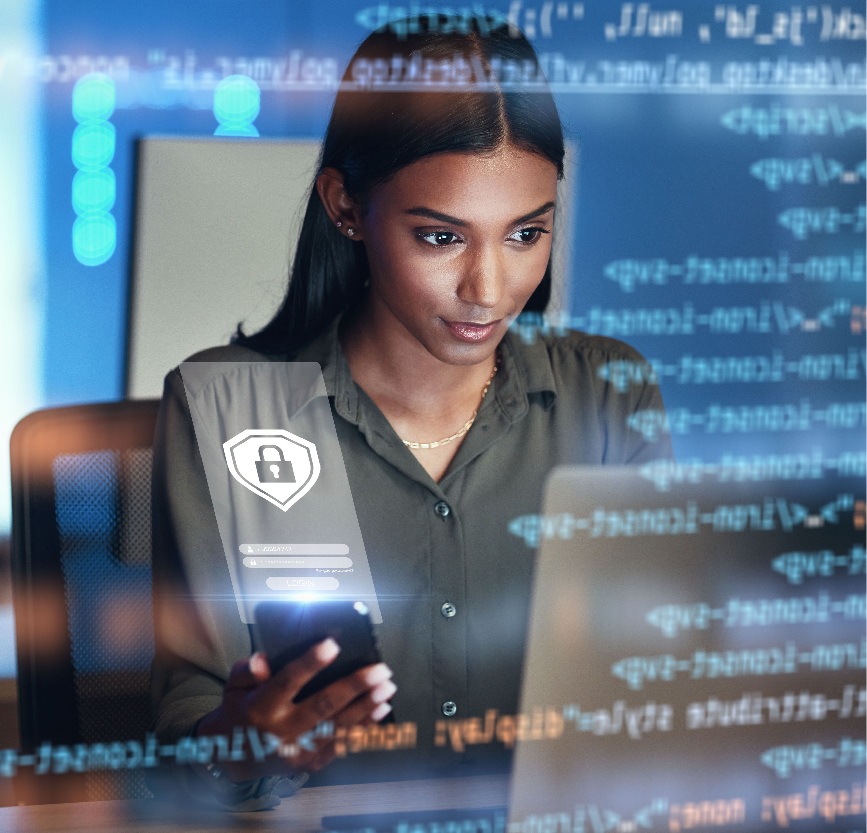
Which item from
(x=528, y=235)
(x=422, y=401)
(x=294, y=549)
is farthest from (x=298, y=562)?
(x=528, y=235)

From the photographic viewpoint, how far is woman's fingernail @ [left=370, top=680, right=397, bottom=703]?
47 centimetres

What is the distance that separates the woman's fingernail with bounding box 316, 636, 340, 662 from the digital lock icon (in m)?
0.09

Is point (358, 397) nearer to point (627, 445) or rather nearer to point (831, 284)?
point (627, 445)

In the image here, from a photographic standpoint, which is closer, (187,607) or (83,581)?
(187,607)

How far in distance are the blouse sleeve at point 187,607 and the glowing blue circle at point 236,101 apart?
140mm

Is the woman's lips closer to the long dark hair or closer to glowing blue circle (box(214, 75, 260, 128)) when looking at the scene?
the long dark hair

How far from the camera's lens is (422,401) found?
1.67 ft

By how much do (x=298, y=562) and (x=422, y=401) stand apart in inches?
4.9

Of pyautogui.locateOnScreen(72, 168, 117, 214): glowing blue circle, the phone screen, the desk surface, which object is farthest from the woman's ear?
the desk surface

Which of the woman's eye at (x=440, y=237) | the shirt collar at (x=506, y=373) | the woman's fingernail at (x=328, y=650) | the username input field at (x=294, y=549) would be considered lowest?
the woman's fingernail at (x=328, y=650)

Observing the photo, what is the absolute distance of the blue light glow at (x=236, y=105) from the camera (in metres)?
0.42

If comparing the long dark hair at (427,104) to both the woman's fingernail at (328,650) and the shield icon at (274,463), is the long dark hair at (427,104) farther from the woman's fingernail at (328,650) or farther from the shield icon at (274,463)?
the woman's fingernail at (328,650)

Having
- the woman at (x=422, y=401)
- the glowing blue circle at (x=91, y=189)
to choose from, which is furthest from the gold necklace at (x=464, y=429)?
the glowing blue circle at (x=91, y=189)

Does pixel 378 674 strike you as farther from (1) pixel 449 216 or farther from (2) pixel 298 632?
(1) pixel 449 216
